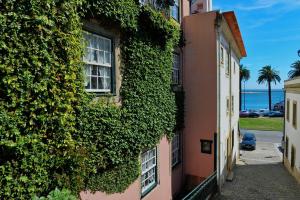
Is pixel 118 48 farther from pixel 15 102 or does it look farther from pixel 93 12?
pixel 15 102

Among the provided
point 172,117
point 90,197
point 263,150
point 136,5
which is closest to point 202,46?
point 172,117

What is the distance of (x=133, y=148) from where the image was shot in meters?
8.90

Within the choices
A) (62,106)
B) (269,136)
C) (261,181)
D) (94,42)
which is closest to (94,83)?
(94,42)

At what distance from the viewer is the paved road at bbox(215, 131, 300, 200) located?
14.7 m

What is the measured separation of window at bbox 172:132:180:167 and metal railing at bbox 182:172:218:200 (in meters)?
1.99

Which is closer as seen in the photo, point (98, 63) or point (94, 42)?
point (94, 42)

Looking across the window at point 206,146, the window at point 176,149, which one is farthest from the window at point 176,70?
the window at point 206,146

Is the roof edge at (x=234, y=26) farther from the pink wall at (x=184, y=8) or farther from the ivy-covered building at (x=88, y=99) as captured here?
the ivy-covered building at (x=88, y=99)

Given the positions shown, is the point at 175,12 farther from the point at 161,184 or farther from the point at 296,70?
the point at 296,70

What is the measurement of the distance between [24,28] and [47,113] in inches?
66.1

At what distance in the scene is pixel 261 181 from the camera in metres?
17.5

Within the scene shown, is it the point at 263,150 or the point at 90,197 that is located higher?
the point at 90,197

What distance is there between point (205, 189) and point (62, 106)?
27.5 feet

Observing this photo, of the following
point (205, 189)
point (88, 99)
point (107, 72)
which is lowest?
point (205, 189)
